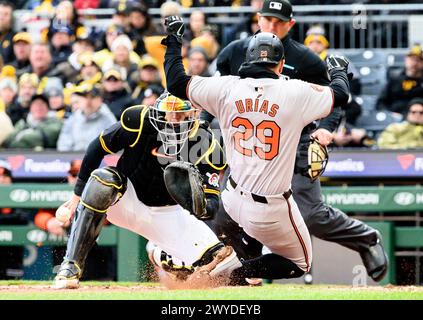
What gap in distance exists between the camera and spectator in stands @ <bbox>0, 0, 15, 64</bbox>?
15453 mm

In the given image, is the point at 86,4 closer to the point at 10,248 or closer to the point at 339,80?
the point at 10,248

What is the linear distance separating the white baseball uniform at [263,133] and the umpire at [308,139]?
37.2 inches

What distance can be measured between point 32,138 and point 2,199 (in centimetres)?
120

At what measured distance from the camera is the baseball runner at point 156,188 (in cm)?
818

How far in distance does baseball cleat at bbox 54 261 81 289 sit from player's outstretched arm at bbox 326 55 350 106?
223cm

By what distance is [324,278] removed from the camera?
1142 centimetres

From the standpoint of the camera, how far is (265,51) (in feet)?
25.3

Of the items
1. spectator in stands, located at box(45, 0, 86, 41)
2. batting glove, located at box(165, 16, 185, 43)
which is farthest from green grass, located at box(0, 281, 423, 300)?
spectator in stands, located at box(45, 0, 86, 41)

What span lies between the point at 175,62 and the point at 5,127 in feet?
19.8

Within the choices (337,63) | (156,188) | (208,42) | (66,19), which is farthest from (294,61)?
(66,19)

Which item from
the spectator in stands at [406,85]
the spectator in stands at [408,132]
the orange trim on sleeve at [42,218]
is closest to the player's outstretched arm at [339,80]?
the spectator in stands at [408,132]

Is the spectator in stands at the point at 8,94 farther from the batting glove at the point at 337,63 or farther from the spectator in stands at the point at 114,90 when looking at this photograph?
the batting glove at the point at 337,63

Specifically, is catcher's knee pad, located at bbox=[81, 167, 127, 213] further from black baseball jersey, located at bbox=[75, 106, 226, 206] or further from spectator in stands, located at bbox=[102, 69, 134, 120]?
spectator in stands, located at bbox=[102, 69, 134, 120]

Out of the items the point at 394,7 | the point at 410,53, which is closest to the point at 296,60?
the point at 410,53
